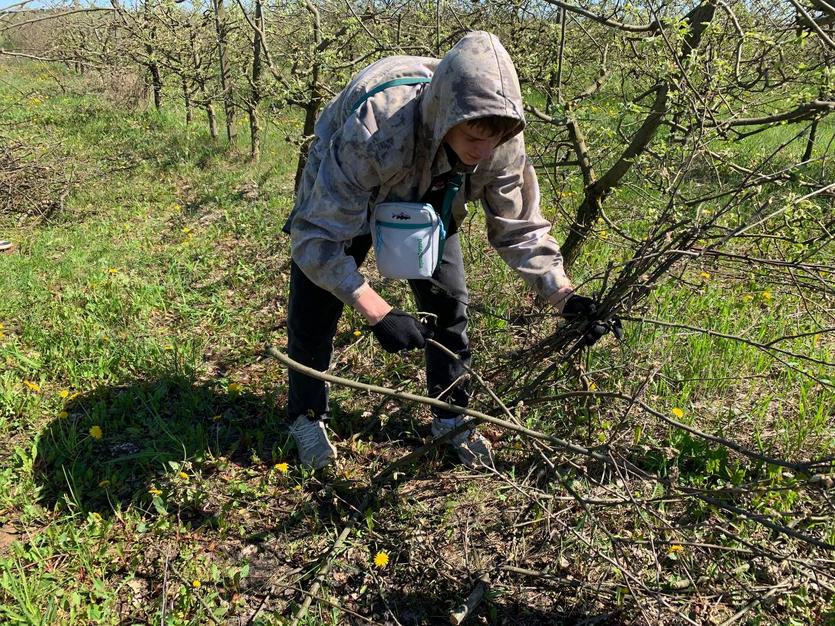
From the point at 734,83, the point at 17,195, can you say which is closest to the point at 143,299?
the point at 17,195

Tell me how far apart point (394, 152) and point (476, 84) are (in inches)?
13.6

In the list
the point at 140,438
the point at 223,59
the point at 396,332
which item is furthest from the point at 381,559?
the point at 223,59

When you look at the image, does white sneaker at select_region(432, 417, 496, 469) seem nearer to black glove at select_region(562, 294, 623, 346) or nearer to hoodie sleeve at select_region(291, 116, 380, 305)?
black glove at select_region(562, 294, 623, 346)

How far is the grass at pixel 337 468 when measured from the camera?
2.00m

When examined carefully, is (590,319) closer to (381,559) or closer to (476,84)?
(476,84)

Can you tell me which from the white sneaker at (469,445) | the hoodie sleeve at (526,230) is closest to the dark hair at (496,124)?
the hoodie sleeve at (526,230)

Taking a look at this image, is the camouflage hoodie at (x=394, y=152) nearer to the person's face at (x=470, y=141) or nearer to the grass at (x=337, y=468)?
the person's face at (x=470, y=141)

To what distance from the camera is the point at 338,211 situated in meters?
1.83

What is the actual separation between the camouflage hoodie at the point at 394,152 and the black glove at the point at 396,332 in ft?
0.41

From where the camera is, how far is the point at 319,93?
16.9 ft

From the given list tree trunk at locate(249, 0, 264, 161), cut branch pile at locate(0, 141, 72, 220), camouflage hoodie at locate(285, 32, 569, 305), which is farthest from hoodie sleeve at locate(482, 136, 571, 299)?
cut branch pile at locate(0, 141, 72, 220)

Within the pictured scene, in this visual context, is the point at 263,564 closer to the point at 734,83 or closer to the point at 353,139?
the point at 353,139

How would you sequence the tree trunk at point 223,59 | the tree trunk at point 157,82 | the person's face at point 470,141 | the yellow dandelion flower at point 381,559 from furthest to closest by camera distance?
the tree trunk at point 157,82 → the tree trunk at point 223,59 → the yellow dandelion flower at point 381,559 → the person's face at point 470,141

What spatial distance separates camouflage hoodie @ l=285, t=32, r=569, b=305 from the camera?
158 cm
